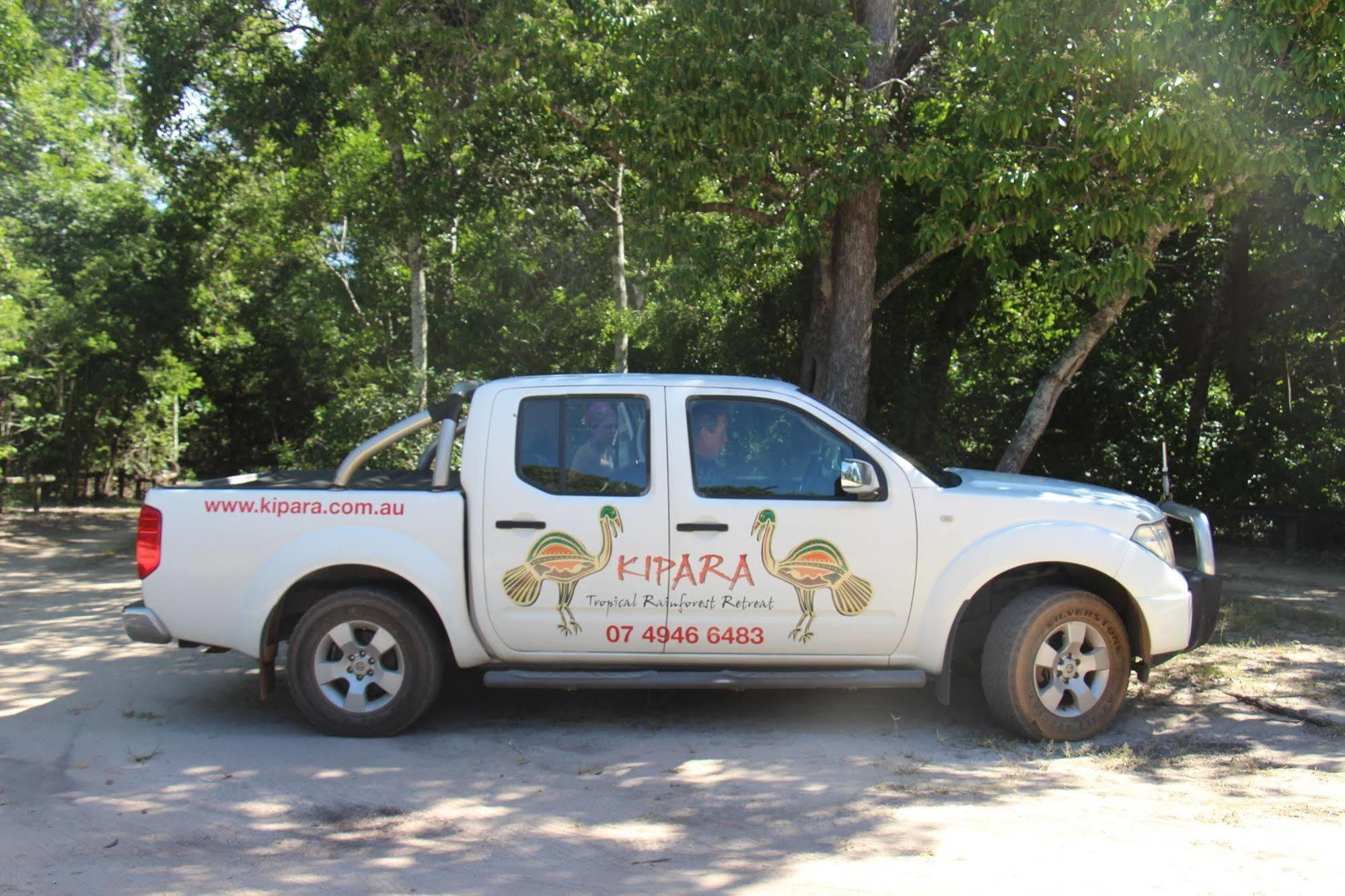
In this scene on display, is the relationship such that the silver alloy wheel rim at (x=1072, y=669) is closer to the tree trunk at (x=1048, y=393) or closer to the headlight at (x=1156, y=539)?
the headlight at (x=1156, y=539)

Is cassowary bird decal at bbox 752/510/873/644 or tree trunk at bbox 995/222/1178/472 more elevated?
tree trunk at bbox 995/222/1178/472

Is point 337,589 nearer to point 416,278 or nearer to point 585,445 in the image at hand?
point 585,445

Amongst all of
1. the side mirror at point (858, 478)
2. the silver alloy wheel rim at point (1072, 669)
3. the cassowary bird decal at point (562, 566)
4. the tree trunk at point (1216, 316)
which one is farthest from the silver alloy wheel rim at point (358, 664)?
the tree trunk at point (1216, 316)

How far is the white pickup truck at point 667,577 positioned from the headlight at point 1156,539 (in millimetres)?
16

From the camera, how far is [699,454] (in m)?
6.45

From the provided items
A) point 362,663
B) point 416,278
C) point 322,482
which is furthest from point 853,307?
point 416,278

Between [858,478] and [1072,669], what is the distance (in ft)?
5.15

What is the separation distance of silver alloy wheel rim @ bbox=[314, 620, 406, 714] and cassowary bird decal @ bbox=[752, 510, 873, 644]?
2028 millimetres

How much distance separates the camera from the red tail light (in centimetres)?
635

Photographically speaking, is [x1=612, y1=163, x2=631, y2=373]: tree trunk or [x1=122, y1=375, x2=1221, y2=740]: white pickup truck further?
[x1=612, y1=163, x2=631, y2=373]: tree trunk

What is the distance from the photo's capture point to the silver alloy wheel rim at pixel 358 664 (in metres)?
6.36

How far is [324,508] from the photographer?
637 centimetres

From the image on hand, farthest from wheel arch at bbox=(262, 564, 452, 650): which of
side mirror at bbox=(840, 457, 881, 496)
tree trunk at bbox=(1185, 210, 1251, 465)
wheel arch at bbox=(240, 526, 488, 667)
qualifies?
tree trunk at bbox=(1185, 210, 1251, 465)

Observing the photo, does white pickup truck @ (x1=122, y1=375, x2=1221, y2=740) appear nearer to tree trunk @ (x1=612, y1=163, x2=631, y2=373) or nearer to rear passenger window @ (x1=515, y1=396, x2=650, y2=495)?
rear passenger window @ (x1=515, y1=396, x2=650, y2=495)
